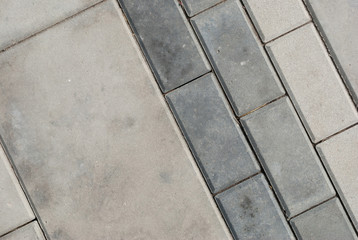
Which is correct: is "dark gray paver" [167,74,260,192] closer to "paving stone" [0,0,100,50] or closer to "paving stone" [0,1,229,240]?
"paving stone" [0,1,229,240]

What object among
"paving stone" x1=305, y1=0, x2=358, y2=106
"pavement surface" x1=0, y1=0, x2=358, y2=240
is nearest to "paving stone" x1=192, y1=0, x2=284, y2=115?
"pavement surface" x1=0, y1=0, x2=358, y2=240

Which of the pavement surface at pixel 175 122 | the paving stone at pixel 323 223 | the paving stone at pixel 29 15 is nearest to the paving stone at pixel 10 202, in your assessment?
the pavement surface at pixel 175 122

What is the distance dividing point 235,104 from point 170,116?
48cm

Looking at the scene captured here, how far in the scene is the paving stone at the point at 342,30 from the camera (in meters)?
2.57

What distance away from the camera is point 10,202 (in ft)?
8.25

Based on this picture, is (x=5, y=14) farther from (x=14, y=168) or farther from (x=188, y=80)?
(x=188, y=80)

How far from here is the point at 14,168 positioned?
2521 mm

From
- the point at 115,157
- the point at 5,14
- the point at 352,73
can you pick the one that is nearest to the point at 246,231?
the point at 115,157

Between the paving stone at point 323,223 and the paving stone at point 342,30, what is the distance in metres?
Answer: 0.82

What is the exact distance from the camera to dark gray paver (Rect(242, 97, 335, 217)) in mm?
2520

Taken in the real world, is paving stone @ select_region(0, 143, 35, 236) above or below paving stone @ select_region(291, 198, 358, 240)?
above

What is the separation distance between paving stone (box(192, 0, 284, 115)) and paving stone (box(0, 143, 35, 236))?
5.45 feet

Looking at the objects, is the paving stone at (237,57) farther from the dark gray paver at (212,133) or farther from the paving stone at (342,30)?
the paving stone at (342,30)

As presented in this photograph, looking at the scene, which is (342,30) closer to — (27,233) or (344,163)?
(344,163)
